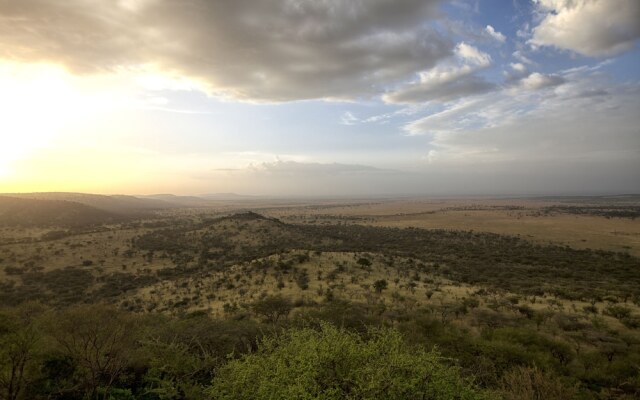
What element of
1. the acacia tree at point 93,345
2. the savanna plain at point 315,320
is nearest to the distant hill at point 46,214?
the savanna plain at point 315,320

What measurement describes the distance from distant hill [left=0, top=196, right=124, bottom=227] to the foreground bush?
91.7m

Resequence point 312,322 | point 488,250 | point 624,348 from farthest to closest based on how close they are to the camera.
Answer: point 488,250
point 312,322
point 624,348

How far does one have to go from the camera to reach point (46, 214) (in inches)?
3511

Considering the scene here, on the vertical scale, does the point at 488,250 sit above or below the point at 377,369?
below

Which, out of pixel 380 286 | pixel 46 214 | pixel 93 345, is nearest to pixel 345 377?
pixel 93 345

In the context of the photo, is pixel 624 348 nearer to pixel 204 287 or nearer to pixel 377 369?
pixel 377 369

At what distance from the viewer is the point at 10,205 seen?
94.6 m

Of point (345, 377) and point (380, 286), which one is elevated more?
point (345, 377)

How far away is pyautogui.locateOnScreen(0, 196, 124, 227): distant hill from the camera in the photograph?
8149 cm

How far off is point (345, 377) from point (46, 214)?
108 m

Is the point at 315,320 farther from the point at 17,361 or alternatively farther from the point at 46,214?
the point at 46,214

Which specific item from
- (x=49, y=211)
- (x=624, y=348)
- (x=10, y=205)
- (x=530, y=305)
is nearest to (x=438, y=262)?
(x=530, y=305)

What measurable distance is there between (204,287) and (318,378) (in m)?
26.6

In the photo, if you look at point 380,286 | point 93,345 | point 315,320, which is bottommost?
point 380,286
